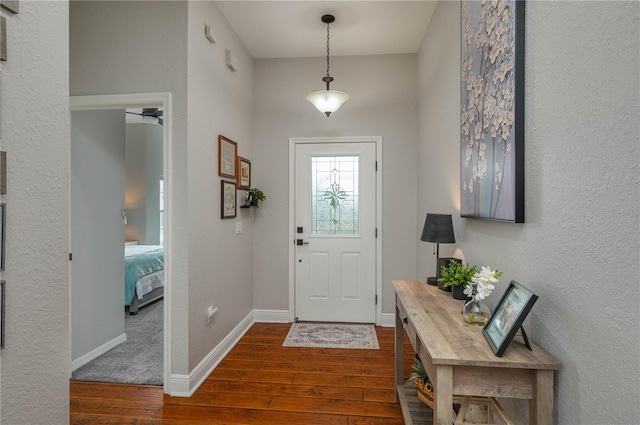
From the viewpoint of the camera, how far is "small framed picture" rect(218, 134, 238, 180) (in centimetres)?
275

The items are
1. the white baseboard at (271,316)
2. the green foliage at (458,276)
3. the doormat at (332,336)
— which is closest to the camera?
the green foliage at (458,276)

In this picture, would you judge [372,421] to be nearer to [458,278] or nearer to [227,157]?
[458,278]

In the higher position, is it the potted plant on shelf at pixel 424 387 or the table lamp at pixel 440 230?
the table lamp at pixel 440 230

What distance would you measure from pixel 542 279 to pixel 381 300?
252 cm

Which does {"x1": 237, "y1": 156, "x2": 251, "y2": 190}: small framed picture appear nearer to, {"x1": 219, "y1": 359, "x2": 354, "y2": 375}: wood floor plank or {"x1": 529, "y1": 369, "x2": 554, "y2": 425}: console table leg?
{"x1": 219, "y1": 359, "x2": 354, "y2": 375}: wood floor plank

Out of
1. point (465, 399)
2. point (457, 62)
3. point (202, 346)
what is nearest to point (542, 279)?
point (465, 399)

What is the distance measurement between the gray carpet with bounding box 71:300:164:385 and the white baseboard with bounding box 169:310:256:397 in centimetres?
28

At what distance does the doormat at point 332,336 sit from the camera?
305cm

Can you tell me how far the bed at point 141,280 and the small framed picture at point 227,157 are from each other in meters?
1.93

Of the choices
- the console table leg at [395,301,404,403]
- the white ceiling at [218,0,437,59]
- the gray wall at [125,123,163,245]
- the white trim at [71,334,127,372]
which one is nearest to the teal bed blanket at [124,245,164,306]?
the white trim at [71,334,127,372]

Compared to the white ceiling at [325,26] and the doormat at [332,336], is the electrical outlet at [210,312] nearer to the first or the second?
the doormat at [332,336]

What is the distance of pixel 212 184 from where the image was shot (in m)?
2.61

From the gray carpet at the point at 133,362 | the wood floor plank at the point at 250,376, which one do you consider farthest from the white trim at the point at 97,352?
the wood floor plank at the point at 250,376

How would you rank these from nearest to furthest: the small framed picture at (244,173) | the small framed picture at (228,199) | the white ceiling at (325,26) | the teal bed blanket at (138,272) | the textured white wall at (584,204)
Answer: the textured white wall at (584,204), the white ceiling at (325,26), the small framed picture at (228,199), the small framed picture at (244,173), the teal bed blanket at (138,272)
